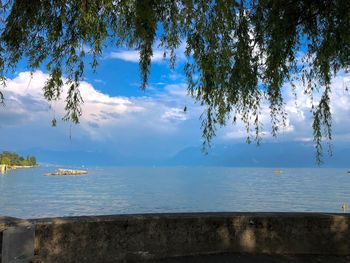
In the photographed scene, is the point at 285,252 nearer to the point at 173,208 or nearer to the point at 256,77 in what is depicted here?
the point at 256,77

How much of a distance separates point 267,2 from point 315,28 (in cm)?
A: 105

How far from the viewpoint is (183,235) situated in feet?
23.1

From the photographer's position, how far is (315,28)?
693 cm

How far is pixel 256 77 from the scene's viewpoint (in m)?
7.04

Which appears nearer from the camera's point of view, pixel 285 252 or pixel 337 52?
pixel 337 52

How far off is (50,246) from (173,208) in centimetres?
5826

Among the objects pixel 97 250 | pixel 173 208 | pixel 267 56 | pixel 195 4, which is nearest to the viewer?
pixel 195 4

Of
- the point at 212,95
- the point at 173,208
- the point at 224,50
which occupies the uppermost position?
the point at 224,50

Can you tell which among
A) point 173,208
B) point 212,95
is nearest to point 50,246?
point 212,95

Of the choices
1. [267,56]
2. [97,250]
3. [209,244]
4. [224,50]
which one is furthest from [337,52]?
[97,250]

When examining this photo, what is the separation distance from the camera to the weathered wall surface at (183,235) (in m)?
6.27

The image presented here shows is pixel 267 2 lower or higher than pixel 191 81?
higher

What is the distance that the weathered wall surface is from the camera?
20.6 feet

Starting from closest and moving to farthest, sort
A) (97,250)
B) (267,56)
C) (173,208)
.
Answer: (97,250)
(267,56)
(173,208)
